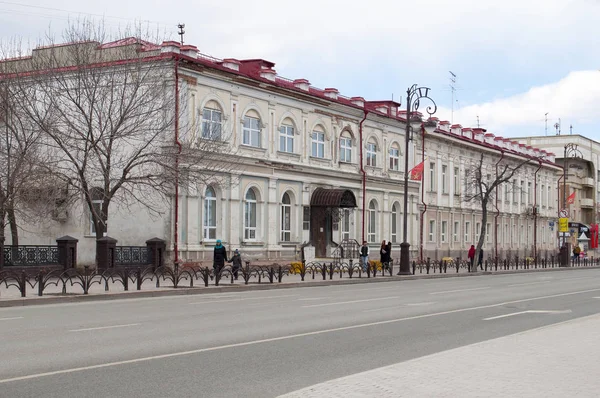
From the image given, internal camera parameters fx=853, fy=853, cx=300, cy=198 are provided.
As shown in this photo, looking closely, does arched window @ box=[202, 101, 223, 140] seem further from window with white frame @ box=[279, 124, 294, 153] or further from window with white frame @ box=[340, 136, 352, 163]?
window with white frame @ box=[340, 136, 352, 163]

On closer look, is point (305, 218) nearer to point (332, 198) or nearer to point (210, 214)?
point (332, 198)

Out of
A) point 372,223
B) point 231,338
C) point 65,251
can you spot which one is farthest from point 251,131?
point 231,338

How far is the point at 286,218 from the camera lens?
144 ft

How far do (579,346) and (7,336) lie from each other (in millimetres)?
8760

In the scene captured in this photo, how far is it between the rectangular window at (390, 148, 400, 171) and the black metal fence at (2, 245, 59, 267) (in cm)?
2738

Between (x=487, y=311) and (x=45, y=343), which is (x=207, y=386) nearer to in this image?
(x=45, y=343)

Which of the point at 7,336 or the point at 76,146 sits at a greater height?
the point at 76,146

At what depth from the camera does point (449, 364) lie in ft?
33.5

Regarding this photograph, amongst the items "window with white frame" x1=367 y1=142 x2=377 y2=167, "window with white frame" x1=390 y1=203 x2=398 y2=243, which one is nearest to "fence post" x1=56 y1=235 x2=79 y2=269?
"window with white frame" x1=367 y1=142 x2=377 y2=167

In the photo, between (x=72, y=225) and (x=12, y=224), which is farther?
(x=72, y=225)

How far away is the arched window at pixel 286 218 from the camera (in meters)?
43.6

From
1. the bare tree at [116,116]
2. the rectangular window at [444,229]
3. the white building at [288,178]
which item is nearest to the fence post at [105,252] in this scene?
the bare tree at [116,116]

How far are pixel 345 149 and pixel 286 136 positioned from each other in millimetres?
6166

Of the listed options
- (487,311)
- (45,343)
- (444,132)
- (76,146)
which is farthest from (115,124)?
(444,132)
